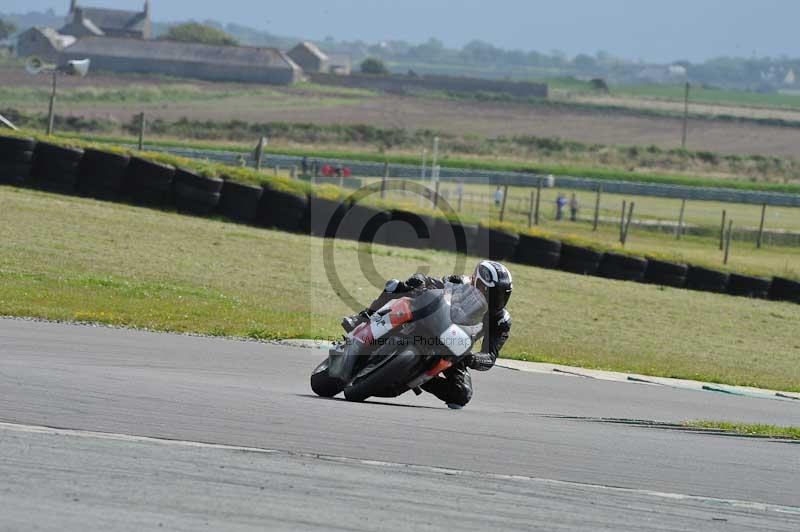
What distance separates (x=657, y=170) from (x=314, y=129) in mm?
22487

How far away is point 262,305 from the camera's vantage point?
1766 centimetres

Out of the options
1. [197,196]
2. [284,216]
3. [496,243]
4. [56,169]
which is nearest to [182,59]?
[56,169]

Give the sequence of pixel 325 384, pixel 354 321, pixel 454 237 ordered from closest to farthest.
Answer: pixel 354 321
pixel 325 384
pixel 454 237

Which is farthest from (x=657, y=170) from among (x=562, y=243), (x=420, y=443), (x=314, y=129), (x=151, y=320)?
(x=420, y=443)

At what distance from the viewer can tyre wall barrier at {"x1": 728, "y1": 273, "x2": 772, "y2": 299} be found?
2597 centimetres

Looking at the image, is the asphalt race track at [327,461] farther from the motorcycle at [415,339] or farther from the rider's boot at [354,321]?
the rider's boot at [354,321]

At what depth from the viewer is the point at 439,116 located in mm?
113500

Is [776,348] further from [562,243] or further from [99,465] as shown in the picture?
[99,465]

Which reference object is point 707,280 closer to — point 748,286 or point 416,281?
point 748,286

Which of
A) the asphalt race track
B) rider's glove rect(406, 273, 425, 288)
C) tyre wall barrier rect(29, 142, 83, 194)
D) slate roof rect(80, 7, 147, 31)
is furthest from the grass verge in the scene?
slate roof rect(80, 7, 147, 31)

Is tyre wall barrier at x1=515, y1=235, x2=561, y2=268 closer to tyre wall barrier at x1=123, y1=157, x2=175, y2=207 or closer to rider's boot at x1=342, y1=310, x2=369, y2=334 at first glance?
tyre wall barrier at x1=123, y1=157, x2=175, y2=207

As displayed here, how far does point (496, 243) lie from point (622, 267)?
8.39ft

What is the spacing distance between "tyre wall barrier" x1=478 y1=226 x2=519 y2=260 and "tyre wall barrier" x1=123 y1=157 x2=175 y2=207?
6117mm

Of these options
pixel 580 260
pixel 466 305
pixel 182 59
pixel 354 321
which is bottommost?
pixel 580 260
